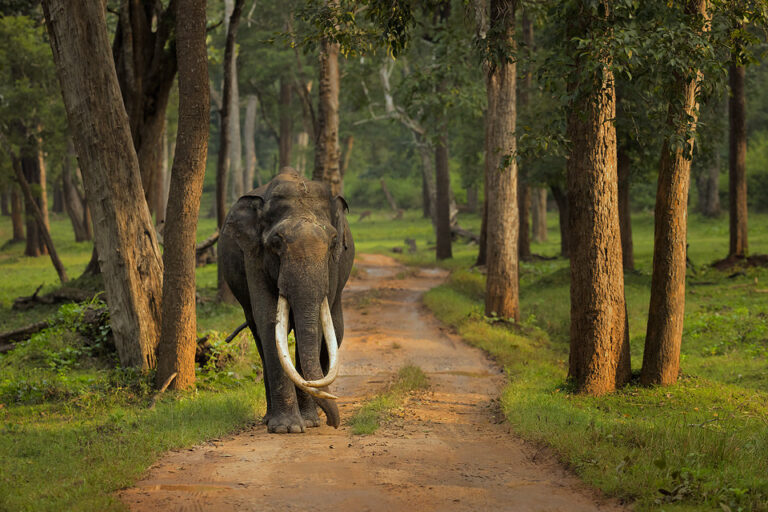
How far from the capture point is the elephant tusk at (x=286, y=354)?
7.54 meters

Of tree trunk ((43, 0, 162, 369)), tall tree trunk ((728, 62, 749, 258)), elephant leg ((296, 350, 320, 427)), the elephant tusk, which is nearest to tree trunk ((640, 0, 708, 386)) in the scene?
elephant leg ((296, 350, 320, 427))

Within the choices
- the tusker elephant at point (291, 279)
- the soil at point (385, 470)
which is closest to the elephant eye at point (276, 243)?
the tusker elephant at point (291, 279)

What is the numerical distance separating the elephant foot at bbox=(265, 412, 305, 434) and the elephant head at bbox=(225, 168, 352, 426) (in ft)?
0.95

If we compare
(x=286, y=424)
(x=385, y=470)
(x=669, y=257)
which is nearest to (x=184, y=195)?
(x=286, y=424)

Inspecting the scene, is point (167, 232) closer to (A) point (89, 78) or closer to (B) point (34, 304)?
(A) point (89, 78)

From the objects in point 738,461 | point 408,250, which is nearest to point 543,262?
point 408,250

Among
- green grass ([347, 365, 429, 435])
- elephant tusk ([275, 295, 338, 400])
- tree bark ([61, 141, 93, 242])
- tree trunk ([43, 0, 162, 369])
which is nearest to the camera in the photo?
elephant tusk ([275, 295, 338, 400])

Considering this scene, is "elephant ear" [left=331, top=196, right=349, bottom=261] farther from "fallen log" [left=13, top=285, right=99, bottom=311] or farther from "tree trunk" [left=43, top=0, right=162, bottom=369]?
"fallen log" [left=13, top=285, right=99, bottom=311]

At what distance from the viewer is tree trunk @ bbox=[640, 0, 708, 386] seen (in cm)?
1001

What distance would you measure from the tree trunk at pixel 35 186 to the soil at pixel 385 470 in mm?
23478

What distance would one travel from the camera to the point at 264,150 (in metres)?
72.3

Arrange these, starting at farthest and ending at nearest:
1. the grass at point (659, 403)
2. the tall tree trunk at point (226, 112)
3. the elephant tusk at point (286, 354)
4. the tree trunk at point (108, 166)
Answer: the tall tree trunk at point (226, 112)
the tree trunk at point (108, 166)
the elephant tusk at point (286, 354)
the grass at point (659, 403)

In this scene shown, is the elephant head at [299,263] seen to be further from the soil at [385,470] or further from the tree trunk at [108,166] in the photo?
the tree trunk at [108,166]

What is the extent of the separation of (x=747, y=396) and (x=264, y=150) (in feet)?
Answer: 213
